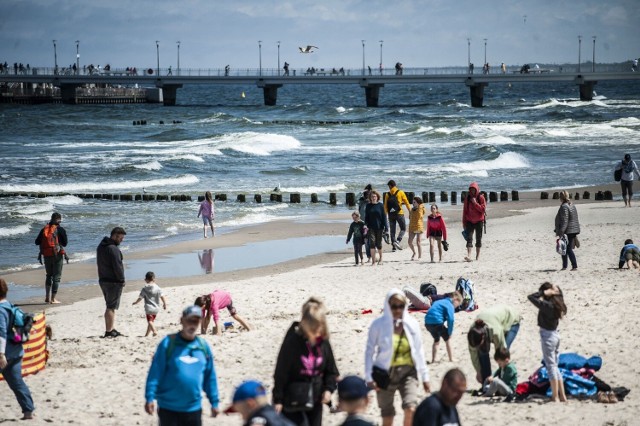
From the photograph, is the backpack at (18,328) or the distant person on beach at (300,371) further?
the backpack at (18,328)

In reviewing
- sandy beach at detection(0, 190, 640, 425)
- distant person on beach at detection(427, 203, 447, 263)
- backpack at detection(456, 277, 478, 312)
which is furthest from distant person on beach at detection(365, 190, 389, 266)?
backpack at detection(456, 277, 478, 312)

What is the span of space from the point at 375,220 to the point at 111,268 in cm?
631

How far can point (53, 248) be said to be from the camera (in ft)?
55.5

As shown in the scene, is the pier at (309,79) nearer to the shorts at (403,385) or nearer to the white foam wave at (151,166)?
the white foam wave at (151,166)

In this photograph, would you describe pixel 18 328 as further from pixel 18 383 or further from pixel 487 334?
pixel 487 334

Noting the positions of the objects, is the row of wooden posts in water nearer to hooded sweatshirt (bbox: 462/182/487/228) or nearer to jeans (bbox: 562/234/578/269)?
hooded sweatshirt (bbox: 462/182/487/228)

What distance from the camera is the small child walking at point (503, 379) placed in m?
10.4

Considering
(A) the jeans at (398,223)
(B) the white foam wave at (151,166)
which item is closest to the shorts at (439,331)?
(A) the jeans at (398,223)

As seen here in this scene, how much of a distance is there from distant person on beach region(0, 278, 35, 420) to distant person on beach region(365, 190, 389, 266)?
30.6 feet

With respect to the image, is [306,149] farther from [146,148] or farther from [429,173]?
[429,173]

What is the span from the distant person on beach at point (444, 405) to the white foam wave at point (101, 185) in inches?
1388

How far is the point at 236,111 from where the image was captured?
112 meters

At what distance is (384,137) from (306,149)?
32.0 feet

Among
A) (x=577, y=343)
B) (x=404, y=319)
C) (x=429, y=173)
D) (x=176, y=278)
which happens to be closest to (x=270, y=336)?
(x=577, y=343)
